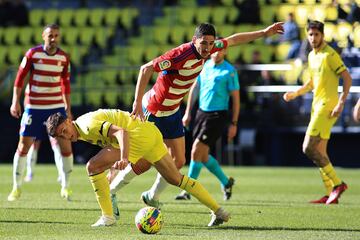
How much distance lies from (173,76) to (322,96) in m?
3.29

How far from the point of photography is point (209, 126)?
13.6 m

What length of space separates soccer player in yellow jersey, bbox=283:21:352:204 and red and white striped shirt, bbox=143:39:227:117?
8.78ft

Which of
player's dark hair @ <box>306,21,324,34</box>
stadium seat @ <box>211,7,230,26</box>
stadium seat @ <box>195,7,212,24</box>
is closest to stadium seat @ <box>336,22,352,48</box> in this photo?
stadium seat @ <box>211,7,230,26</box>

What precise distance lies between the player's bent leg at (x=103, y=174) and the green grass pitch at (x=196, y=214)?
0.23m

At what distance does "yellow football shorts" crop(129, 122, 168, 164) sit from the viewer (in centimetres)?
943

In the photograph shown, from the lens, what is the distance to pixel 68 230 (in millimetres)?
9312

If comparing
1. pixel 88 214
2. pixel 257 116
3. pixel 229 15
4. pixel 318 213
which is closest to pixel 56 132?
pixel 88 214

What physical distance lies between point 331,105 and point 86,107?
37.8ft

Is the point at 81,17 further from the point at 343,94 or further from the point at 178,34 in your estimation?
the point at 343,94

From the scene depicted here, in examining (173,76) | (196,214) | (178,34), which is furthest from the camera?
(178,34)

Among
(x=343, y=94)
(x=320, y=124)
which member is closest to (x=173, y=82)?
(x=343, y=94)

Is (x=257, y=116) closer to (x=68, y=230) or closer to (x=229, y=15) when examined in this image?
(x=229, y=15)

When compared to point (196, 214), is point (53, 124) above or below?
above

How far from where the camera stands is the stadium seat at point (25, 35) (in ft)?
91.1
